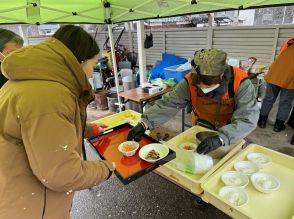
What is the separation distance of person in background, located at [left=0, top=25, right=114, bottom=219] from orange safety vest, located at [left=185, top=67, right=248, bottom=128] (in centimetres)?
96

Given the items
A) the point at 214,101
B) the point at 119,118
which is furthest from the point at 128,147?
the point at 119,118

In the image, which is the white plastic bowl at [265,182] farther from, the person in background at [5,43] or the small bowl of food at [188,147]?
the person in background at [5,43]

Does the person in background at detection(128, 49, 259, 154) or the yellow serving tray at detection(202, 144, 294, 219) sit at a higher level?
the person in background at detection(128, 49, 259, 154)

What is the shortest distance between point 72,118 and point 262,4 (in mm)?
1793

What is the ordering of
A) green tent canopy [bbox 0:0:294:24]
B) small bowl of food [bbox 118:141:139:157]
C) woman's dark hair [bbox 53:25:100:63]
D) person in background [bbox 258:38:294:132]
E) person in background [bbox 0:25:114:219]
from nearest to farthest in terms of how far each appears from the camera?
1. person in background [bbox 0:25:114:219]
2. woman's dark hair [bbox 53:25:100:63]
3. small bowl of food [bbox 118:141:139:157]
4. green tent canopy [bbox 0:0:294:24]
5. person in background [bbox 258:38:294:132]

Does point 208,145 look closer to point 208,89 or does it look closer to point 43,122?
point 208,89

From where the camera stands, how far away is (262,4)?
174 centimetres

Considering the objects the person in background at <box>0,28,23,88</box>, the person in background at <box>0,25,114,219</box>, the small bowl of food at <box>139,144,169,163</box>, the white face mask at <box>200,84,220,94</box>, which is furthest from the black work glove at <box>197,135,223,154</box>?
the person in background at <box>0,28,23,88</box>

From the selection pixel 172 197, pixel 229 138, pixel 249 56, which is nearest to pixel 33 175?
pixel 229 138

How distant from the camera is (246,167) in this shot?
1.26 meters

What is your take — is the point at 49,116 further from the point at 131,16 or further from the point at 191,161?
the point at 131,16

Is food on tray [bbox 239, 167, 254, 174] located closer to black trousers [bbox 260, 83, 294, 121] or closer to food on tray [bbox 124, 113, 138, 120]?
food on tray [bbox 124, 113, 138, 120]

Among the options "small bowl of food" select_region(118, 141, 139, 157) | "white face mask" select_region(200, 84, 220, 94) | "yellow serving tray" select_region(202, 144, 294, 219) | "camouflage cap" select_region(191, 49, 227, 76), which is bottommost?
"yellow serving tray" select_region(202, 144, 294, 219)

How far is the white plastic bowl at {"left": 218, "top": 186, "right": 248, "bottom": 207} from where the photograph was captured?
1036 mm
